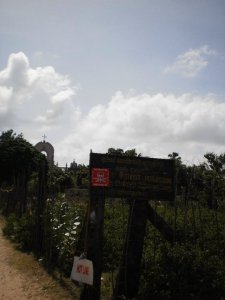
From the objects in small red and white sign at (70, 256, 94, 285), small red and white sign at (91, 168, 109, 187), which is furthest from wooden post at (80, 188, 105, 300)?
small red and white sign at (70, 256, 94, 285)

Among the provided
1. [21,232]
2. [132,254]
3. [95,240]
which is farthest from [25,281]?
[21,232]

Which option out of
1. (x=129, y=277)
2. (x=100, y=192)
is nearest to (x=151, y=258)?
(x=129, y=277)

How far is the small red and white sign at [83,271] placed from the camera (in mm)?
5793

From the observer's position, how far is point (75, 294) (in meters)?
6.99

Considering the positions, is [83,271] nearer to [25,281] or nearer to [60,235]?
[25,281]

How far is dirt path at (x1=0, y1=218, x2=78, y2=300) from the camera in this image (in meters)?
7.14

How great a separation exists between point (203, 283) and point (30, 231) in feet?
21.6

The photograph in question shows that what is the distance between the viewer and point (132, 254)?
635 centimetres

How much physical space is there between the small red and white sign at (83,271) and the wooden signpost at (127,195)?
0.99ft

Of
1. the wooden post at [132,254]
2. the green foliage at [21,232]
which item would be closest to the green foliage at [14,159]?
the green foliage at [21,232]

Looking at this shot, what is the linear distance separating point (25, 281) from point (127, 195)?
3.31 m

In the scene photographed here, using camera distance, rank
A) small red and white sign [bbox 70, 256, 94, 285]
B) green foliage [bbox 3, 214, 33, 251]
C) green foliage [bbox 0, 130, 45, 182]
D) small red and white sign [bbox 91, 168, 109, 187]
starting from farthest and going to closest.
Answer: green foliage [bbox 0, 130, 45, 182] → green foliage [bbox 3, 214, 33, 251] → small red and white sign [bbox 91, 168, 109, 187] → small red and white sign [bbox 70, 256, 94, 285]

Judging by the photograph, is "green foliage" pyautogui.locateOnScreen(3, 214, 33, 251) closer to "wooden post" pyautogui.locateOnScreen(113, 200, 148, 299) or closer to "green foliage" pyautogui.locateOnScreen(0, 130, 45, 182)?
"wooden post" pyautogui.locateOnScreen(113, 200, 148, 299)

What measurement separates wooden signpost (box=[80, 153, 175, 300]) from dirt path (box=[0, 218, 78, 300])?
46.9 inches
